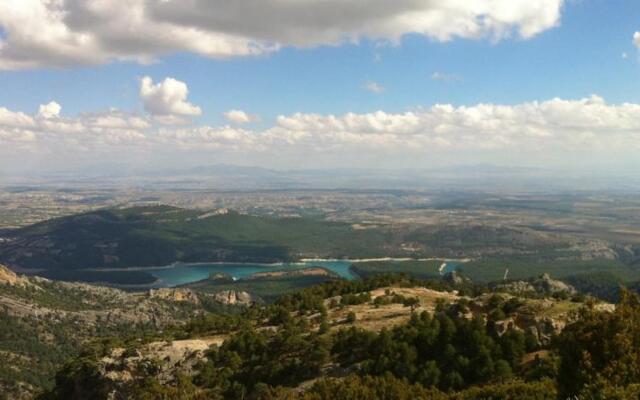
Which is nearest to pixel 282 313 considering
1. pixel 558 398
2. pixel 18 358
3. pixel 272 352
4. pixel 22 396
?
pixel 272 352

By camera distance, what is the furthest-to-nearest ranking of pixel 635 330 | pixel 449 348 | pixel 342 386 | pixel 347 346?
pixel 347 346
pixel 449 348
pixel 342 386
pixel 635 330

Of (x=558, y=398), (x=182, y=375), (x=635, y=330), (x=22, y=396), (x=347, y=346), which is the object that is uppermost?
(x=635, y=330)

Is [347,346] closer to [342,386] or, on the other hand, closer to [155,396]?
[342,386]

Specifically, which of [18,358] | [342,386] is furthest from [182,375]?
[18,358]

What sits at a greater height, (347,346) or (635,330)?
(635,330)

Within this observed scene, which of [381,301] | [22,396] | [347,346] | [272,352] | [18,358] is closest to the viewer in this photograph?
[347,346]

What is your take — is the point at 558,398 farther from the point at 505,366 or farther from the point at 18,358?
the point at 18,358

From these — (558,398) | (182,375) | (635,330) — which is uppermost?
(635,330)

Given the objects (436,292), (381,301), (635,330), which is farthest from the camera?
(436,292)

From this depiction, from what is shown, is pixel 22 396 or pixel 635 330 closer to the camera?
pixel 635 330
